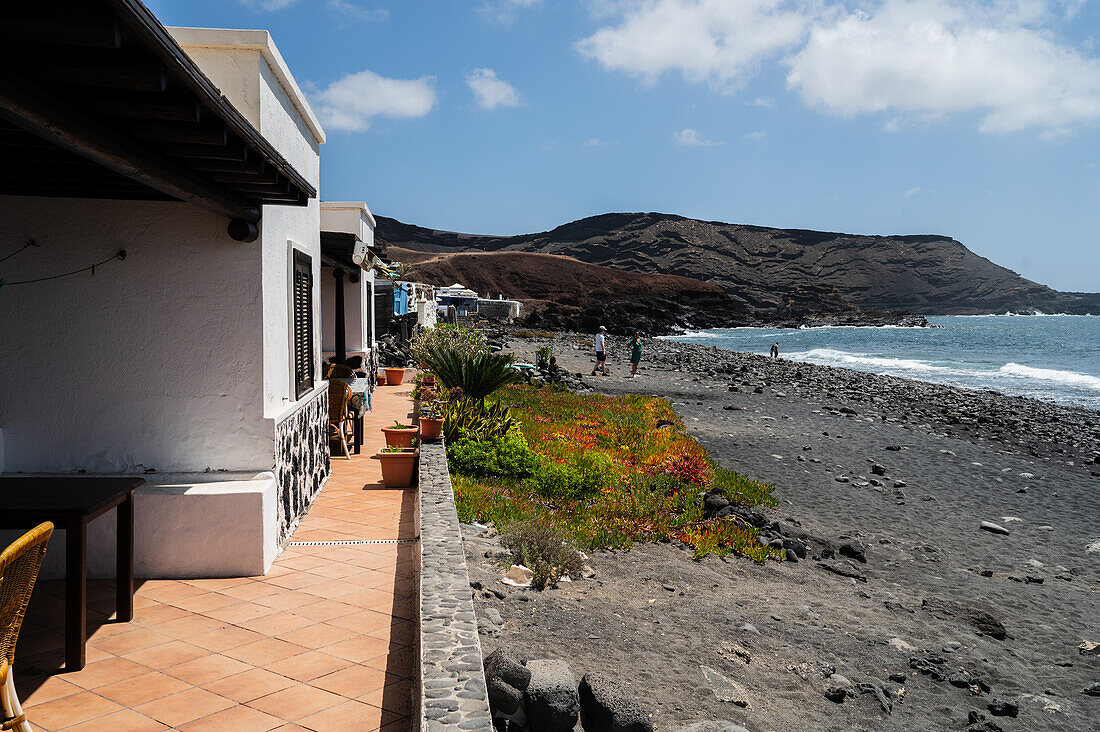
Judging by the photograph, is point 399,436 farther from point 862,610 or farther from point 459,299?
point 459,299

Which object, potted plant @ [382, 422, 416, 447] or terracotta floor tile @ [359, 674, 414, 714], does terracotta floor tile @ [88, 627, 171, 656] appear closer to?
terracotta floor tile @ [359, 674, 414, 714]

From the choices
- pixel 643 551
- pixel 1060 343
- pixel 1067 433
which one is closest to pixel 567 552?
pixel 643 551

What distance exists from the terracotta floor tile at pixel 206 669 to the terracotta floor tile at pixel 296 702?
13.7 inches

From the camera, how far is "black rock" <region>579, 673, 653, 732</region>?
12.0 ft

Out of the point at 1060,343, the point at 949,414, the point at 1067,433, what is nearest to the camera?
the point at 1067,433

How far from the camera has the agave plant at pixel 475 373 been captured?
976cm

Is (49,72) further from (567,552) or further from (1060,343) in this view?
(1060,343)

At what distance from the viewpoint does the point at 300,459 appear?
609 centimetres

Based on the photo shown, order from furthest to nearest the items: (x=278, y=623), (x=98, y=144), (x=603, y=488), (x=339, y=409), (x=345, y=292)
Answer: (x=345, y=292), (x=339, y=409), (x=603, y=488), (x=278, y=623), (x=98, y=144)

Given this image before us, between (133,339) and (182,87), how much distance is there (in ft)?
8.04

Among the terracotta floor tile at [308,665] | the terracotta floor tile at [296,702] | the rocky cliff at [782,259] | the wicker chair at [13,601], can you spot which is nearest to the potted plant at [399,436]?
the terracotta floor tile at [308,665]

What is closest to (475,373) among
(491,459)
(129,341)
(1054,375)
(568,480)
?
(491,459)

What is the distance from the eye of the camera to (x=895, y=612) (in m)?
6.18

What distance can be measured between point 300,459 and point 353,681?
3.00 metres
